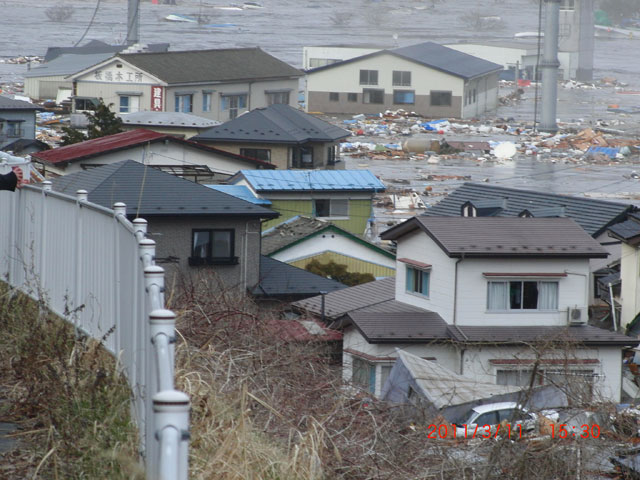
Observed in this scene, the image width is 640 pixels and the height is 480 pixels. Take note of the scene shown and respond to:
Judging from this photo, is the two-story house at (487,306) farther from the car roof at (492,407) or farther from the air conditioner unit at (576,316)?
the car roof at (492,407)

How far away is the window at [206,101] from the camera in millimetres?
29359

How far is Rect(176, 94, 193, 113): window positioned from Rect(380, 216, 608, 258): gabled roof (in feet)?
59.5

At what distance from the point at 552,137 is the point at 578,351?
79.8 ft

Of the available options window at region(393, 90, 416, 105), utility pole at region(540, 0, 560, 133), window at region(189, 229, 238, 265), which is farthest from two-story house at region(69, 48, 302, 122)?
window at region(189, 229, 238, 265)

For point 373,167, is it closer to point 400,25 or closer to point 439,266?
point 439,266

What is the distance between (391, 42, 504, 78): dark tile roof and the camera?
124 feet

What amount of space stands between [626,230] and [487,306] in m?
3.22

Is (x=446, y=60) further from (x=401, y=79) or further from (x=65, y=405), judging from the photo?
(x=65, y=405)

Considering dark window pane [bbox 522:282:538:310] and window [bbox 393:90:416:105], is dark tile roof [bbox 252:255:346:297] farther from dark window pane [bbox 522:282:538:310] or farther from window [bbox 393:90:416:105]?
window [bbox 393:90:416:105]

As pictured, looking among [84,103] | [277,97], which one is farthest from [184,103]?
[277,97]

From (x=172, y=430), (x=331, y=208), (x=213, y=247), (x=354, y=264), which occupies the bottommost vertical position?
(x=354, y=264)

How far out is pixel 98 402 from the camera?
2439 mm

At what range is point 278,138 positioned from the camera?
21.1 metres

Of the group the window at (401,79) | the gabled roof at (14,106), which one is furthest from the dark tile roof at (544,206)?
the window at (401,79)
